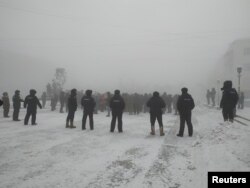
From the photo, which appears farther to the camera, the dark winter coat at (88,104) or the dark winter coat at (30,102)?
the dark winter coat at (30,102)

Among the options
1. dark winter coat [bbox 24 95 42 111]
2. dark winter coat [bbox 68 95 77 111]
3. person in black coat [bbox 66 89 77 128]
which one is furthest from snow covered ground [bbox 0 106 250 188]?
dark winter coat [bbox 24 95 42 111]

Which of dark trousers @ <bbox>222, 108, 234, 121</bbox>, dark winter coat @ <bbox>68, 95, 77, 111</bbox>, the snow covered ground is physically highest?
dark winter coat @ <bbox>68, 95, 77, 111</bbox>

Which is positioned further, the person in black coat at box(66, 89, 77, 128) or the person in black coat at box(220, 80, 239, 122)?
the person in black coat at box(66, 89, 77, 128)

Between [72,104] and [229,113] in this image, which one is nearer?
[229,113]

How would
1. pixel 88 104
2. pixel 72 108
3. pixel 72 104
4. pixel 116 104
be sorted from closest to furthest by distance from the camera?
pixel 116 104
pixel 88 104
pixel 72 108
pixel 72 104

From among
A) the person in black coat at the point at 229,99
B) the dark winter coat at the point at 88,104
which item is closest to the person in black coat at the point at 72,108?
the dark winter coat at the point at 88,104

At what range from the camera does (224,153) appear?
23.2 feet

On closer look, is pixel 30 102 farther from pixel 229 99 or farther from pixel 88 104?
pixel 229 99

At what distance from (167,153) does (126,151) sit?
4.08ft

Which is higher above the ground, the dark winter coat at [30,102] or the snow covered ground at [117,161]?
the dark winter coat at [30,102]

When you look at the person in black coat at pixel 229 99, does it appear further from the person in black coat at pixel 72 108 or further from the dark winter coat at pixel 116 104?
the person in black coat at pixel 72 108

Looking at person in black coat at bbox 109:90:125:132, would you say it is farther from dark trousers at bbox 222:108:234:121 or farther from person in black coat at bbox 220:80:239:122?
dark trousers at bbox 222:108:234:121

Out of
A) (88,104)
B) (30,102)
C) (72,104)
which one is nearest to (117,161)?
(88,104)

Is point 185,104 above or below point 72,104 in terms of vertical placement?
above
